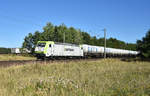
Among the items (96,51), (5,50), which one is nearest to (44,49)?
(96,51)

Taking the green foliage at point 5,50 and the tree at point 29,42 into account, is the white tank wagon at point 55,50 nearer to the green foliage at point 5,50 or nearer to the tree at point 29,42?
the tree at point 29,42

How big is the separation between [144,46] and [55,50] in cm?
1781

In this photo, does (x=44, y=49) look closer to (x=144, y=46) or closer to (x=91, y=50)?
(x=91, y=50)

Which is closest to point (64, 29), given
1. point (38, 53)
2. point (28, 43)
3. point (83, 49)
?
point (28, 43)

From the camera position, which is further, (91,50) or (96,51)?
(96,51)

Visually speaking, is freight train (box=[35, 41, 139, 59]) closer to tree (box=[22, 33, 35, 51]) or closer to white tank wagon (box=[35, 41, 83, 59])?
white tank wagon (box=[35, 41, 83, 59])

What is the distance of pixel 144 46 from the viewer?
108 feet

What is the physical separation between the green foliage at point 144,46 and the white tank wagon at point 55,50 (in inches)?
A: 487

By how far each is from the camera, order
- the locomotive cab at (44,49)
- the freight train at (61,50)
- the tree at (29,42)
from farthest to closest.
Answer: the tree at (29,42) → the freight train at (61,50) → the locomotive cab at (44,49)

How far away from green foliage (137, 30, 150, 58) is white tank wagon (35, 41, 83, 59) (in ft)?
40.5

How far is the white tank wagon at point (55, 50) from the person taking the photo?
23.6 metres

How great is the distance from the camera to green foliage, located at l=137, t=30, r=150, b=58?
106 ft

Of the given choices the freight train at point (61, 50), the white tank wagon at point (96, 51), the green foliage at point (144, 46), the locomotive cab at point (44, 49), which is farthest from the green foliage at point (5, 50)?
the green foliage at point (144, 46)

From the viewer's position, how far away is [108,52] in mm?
49531
